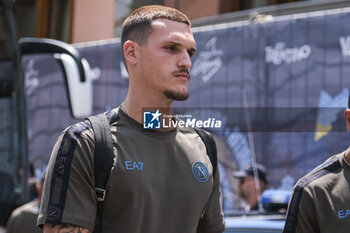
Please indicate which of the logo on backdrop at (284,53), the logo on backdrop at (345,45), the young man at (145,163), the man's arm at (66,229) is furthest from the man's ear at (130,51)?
the logo on backdrop at (284,53)

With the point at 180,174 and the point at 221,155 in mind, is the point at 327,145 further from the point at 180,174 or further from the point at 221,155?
the point at 180,174

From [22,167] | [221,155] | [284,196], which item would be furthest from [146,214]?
[221,155]

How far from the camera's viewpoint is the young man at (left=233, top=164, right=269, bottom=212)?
22.7 ft

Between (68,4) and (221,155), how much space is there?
363 inches

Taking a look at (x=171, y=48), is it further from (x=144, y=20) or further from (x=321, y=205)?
(x=321, y=205)

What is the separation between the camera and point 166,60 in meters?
2.67

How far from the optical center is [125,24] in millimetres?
2824

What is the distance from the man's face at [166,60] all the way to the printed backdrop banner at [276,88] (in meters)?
3.13

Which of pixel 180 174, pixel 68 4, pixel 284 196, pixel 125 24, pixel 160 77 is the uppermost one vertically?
pixel 68 4

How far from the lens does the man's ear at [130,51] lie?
2.75 m

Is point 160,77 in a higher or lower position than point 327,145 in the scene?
higher

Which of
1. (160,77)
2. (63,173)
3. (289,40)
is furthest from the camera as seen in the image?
(289,40)

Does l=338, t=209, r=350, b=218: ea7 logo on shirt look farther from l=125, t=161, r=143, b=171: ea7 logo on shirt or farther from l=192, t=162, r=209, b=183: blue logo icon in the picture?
l=125, t=161, r=143, b=171: ea7 logo on shirt

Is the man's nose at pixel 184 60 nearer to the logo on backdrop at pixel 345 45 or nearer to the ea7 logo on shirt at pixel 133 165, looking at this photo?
the ea7 logo on shirt at pixel 133 165
